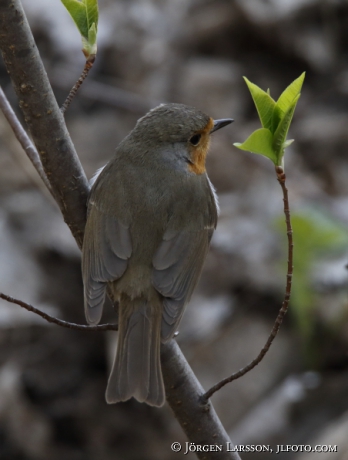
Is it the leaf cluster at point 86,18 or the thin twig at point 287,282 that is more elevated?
the leaf cluster at point 86,18

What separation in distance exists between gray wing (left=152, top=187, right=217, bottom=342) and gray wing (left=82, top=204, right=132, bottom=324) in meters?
0.14

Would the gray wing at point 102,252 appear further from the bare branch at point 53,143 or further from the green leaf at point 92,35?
the green leaf at point 92,35

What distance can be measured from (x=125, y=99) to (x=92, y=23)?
10.6 ft

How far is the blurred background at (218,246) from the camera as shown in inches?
169

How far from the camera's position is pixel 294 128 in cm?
608

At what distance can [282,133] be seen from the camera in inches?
73.7

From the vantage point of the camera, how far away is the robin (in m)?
2.54

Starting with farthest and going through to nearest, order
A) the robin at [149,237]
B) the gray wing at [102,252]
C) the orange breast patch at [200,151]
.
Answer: the orange breast patch at [200,151] < the gray wing at [102,252] < the robin at [149,237]

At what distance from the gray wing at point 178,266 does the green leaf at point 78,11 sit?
90 centimetres

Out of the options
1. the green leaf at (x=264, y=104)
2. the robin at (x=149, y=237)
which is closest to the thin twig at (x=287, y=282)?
the green leaf at (x=264, y=104)

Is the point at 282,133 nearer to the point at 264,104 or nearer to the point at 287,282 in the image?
the point at 264,104

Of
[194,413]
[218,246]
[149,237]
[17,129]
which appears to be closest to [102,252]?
[149,237]

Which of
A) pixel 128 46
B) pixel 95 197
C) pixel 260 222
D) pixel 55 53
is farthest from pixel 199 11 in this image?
pixel 95 197

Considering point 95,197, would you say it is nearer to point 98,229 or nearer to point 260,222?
point 98,229
